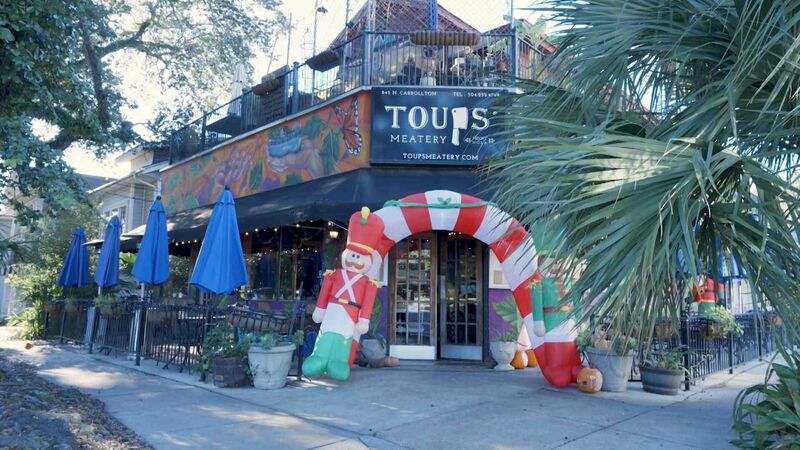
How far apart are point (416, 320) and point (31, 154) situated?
6629mm

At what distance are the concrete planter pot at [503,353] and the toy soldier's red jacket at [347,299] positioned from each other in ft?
8.15

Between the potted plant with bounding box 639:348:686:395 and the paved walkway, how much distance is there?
0.67 ft

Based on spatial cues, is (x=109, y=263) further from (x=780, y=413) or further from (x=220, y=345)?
(x=780, y=413)

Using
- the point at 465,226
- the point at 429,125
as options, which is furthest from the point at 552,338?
the point at 429,125

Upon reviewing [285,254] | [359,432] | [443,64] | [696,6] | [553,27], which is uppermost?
[443,64]

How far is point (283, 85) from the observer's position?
1280 cm

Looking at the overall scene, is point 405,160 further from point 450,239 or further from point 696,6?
point 696,6

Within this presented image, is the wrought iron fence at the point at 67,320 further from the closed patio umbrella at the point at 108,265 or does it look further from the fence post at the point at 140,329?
the fence post at the point at 140,329

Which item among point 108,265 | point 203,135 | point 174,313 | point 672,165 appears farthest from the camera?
point 203,135

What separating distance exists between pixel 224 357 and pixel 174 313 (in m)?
1.98

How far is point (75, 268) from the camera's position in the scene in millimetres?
12492

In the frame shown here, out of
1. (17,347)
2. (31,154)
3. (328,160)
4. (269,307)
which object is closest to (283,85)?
(328,160)

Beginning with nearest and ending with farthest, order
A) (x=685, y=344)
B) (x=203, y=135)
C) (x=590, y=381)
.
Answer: (x=590, y=381), (x=685, y=344), (x=203, y=135)

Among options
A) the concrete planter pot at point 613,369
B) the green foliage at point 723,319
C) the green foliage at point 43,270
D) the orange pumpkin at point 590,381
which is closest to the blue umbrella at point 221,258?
the orange pumpkin at point 590,381
